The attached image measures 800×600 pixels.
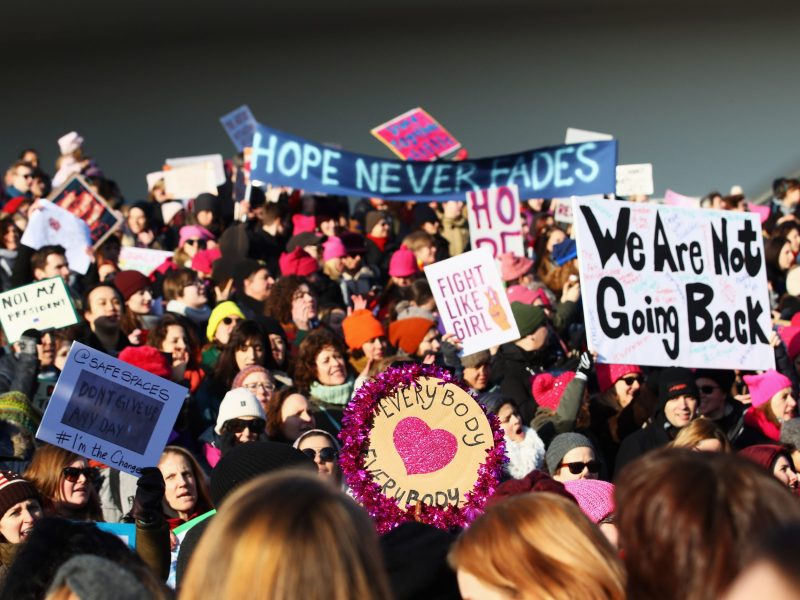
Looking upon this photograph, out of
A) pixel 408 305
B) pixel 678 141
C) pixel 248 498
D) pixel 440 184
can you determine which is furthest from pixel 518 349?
pixel 678 141

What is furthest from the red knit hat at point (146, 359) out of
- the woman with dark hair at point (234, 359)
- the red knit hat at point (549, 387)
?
the red knit hat at point (549, 387)

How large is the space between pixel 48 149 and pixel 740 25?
8.26 metres

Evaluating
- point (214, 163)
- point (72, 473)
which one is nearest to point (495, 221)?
point (214, 163)

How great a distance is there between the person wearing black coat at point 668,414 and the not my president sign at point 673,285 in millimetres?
85

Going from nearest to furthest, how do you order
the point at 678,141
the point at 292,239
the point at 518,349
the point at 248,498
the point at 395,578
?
the point at 248,498 → the point at 395,578 → the point at 518,349 → the point at 292,239 → the point at 678,141

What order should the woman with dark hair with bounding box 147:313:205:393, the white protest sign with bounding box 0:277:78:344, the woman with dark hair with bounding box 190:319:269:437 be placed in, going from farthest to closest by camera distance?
the white protest sign with bounding box 0:277:78:344 < the woman with dark hair with bounding box 147:313:205:393 < the woman with dark hair with bounding box 190:319:269:437

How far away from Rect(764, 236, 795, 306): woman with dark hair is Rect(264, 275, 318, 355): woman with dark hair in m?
3.38

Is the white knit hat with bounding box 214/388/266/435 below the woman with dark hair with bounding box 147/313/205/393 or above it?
below

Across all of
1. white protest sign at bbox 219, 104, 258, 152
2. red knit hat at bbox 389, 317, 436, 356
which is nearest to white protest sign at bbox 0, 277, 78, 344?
red knit hat at bbox 389, 317, 436, 356

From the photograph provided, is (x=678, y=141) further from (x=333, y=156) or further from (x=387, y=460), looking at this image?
(x=387, y=460)

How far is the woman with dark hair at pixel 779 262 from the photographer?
29.0 ft

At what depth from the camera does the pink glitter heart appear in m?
3.84

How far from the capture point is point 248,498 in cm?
187

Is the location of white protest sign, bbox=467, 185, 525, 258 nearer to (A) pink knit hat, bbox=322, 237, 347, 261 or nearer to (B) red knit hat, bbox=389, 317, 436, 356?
(A) pink knit hat, bbox=322, 237, 347, 261
